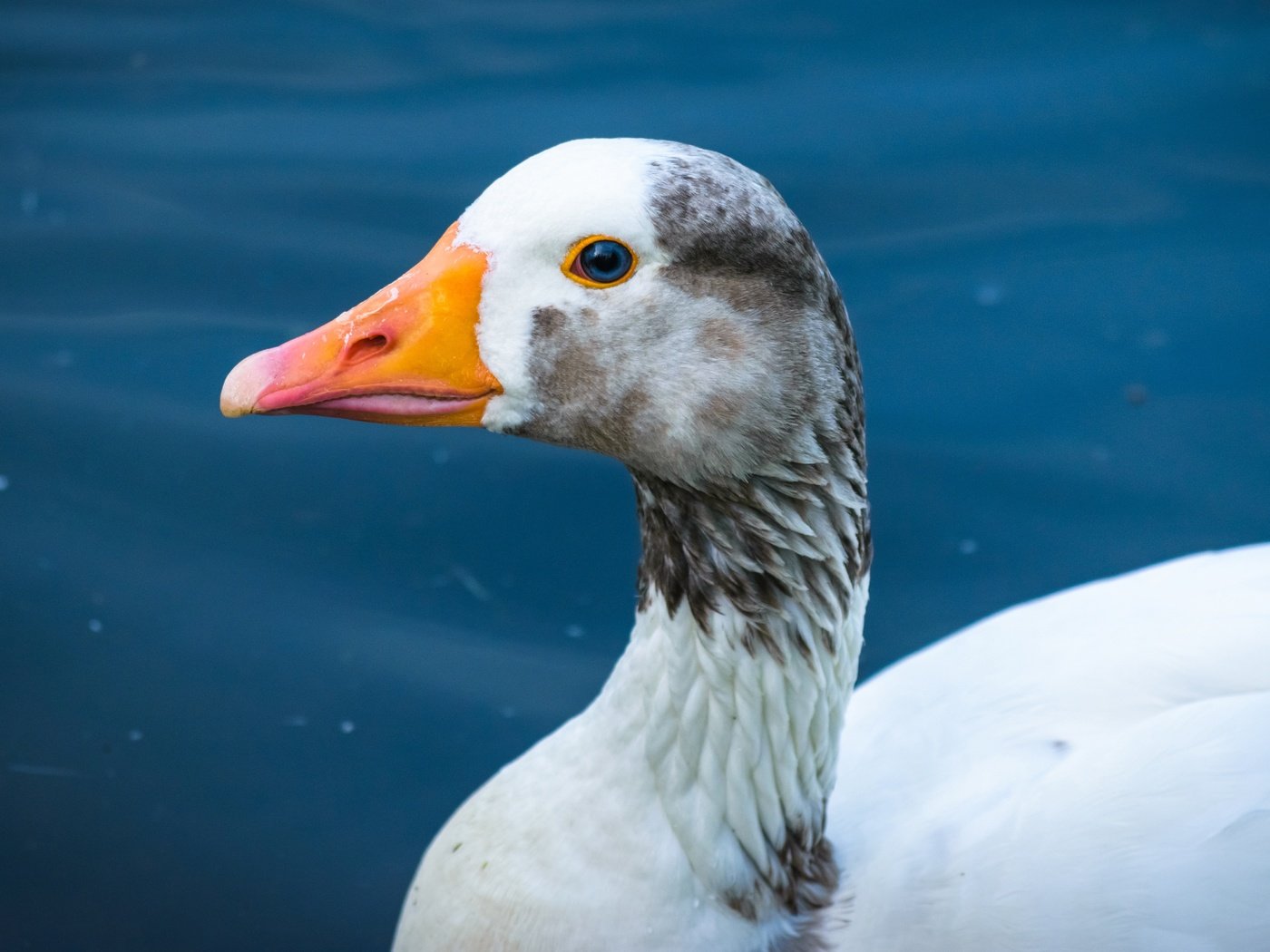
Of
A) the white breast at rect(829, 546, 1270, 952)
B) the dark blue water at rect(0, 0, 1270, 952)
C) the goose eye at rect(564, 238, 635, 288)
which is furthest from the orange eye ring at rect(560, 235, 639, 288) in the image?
the dark blue water at rect(0, 0, 1270, 952)

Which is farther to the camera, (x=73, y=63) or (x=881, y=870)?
(x=73, y=63)

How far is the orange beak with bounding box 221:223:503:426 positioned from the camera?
4.82 ft

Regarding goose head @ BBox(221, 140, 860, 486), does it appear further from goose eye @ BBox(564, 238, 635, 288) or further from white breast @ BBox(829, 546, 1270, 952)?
white breast @ BBox(829, 546, 1270, 952)

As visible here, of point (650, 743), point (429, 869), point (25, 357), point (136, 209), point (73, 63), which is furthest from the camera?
point (73, 63)

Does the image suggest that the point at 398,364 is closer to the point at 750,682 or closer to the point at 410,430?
the point at 750,682

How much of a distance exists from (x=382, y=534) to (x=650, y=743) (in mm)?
1140

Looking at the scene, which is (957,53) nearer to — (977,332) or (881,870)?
(977,332)

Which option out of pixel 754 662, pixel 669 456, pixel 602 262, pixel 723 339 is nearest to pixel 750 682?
pixel 754 662

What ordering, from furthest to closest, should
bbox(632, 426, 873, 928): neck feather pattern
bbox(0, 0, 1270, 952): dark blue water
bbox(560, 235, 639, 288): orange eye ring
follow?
bbox(0, 0, 1270, 952): dark blue water, bbox(632, 426, 873, 928): neck feather pattern, bbox(560, 235, 639, 288): orange eye ring

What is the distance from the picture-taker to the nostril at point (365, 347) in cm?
149

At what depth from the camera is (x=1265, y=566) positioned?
6.61 feet

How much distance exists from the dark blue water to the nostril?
43.0 inches

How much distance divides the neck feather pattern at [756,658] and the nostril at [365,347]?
1.08ft

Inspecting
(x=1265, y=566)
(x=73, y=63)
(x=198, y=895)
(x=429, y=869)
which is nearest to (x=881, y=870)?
(x=429, y=869)
